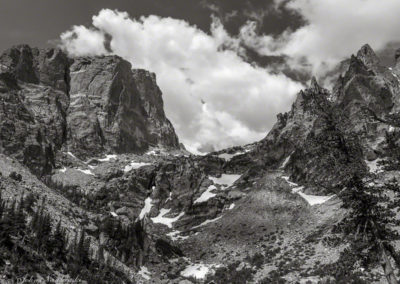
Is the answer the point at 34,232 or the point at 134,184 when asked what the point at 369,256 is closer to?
the point at 34,232

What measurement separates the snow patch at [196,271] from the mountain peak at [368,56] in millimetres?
108569

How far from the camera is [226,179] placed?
178 m

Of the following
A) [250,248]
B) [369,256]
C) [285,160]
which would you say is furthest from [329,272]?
[285,160]

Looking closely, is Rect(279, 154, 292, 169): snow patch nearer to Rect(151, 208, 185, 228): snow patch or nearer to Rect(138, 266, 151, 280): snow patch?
Rect(151, 208, 185, 228): snow patch

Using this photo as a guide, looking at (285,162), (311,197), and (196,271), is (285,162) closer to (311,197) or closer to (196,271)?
(311,197)

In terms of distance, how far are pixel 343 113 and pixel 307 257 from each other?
206 feet

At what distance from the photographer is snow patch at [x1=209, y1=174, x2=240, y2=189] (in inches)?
6768

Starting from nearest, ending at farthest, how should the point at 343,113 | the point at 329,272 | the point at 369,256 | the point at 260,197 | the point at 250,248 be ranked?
the point at 369,256 < the point at 343,113 < the point at 329,272 < the point at 250,248 < the point at 260,197

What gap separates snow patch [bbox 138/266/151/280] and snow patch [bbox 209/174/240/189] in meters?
70.7

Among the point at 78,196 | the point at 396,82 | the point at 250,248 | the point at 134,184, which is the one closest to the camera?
the point at 250,248

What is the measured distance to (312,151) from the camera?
950 inches

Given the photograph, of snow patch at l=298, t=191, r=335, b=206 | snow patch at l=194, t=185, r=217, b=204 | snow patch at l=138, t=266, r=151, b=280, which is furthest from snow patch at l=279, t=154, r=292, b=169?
snow patch at l=138, t=266, r=151, b=280

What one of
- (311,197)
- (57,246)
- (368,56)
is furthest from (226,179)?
(57,246)

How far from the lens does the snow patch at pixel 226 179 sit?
172m
